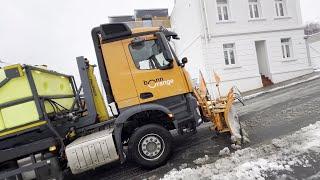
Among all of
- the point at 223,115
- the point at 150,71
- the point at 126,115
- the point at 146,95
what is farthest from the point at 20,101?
the point at 223,115

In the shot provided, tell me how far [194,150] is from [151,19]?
1154 inches

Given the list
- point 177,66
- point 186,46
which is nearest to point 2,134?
point 177,66

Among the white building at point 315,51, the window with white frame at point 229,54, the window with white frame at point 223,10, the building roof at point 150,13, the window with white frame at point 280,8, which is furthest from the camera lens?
the building roof at point 150,13

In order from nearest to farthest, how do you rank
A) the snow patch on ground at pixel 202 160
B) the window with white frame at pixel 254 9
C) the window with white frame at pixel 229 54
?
the snow patch on ground at pixel 202 160 → the window with white frame at pixel 229 54 → the window with white frame at pixel 254 9

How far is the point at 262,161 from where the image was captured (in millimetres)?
6125

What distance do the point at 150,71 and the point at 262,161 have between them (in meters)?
3.04

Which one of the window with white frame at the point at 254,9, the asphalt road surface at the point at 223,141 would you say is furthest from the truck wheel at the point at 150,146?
the window with white frame at the point at 254,9

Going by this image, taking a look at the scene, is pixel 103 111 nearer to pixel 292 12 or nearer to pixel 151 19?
pixel 292 12

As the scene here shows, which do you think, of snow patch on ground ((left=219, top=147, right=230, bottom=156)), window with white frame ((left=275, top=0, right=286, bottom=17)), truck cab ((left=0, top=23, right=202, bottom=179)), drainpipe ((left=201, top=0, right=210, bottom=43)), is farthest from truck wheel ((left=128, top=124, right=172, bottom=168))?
window with white frame ((left=275, top=0, right=286, bottom=17))

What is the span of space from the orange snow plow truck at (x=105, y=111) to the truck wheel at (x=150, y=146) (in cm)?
2

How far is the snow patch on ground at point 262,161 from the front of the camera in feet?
19.0

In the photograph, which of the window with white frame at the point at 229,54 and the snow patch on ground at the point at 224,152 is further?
the window with white frame at the point at 229,54

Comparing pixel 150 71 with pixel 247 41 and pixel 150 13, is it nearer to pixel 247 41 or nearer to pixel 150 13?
pixel 247 41

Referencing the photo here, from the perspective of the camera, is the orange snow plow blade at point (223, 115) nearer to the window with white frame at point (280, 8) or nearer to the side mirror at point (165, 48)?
the side mirror at point (165, 48)
